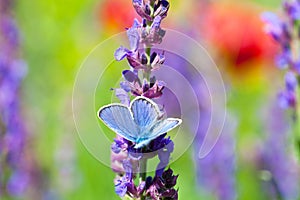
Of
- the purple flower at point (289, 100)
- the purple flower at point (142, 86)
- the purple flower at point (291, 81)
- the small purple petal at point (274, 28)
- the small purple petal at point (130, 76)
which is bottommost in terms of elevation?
the purple flower at point (142, 86)

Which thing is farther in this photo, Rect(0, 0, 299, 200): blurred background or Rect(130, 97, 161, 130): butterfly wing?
Rect(0, 0, 299, 200): blurred background

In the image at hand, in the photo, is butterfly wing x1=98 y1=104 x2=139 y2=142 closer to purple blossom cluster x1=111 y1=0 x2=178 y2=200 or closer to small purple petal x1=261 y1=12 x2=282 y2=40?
purple blossom cluster x1=111 y1=0 x2=178 y2=200

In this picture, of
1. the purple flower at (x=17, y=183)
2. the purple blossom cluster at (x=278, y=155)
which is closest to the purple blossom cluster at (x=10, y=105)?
the purple flower at (x=17, y=183)

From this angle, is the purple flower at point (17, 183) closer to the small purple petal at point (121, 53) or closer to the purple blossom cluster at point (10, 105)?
the purple blossom cluster at point (10, 105)

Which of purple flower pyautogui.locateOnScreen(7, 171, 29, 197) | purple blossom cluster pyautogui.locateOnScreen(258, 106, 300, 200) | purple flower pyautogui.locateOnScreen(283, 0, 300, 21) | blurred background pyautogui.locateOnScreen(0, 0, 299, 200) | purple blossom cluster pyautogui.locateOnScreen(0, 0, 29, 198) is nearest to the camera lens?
purple flower pyautogui.locateOnScreen(283, 0, 300, 21)

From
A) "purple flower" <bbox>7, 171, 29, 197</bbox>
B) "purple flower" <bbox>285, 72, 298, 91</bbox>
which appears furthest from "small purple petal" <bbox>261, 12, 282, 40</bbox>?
"purple flower" <bbox>7, 171, 29, 197</bbox>

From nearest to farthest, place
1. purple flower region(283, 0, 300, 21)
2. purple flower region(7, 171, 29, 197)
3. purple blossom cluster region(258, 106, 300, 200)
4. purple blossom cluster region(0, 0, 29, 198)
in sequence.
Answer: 1. purple flower region(283, 0, 300, 21)
2. purple blossom cluster region(0, 0, 29, 198)
3. purple flower region(7, 171, 29, 197)
4. purple blossom cluster region(258, 106, 300, 200)

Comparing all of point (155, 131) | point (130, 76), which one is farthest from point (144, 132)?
point (130, 76)

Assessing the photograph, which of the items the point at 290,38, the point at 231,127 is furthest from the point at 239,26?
the point at 290,38
